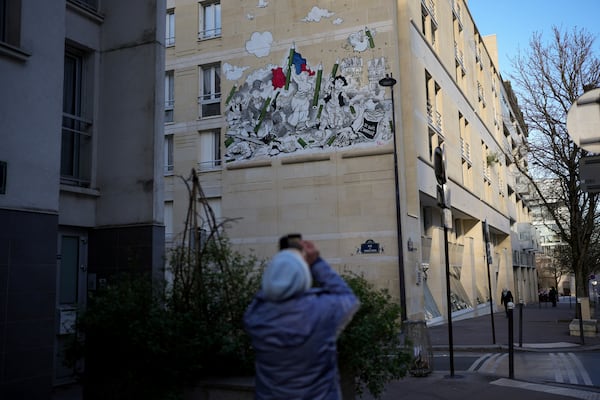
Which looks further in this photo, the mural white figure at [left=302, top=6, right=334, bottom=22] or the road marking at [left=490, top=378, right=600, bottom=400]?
the mural white figure at [left=302, top=6, right=334, bottom=22]

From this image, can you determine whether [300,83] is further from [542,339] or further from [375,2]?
[542,339]

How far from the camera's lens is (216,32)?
95.7 ft

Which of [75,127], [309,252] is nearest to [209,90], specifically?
[75,127]

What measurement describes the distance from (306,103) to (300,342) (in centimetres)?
2368

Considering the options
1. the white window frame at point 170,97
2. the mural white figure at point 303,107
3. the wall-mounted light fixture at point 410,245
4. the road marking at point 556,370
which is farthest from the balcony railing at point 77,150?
the white window frame at point 170,97

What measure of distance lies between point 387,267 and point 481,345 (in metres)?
8.19

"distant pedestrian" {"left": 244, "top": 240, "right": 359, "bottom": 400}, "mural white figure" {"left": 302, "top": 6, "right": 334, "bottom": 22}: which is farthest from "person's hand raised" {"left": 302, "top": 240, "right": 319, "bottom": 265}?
"mural white figure" {"left": 302, "top": 6, "right": 334, "bottom": 22}

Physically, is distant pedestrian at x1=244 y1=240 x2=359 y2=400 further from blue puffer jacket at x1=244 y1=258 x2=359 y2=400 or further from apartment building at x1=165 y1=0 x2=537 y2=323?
apartment building at x1=165 y1=0 x2=537 y2=323

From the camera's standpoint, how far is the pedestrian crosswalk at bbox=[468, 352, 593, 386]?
10656 millimetres

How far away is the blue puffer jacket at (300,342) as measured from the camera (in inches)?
130

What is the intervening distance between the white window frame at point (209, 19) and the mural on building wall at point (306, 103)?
87.5 inches

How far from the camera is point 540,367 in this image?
1232 centimetres

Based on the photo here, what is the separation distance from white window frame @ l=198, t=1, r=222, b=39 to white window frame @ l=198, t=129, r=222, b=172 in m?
4.82

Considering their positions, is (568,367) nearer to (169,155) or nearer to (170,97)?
(169,155)
